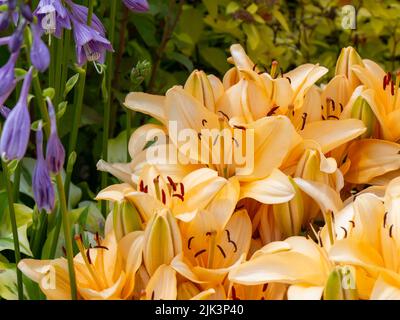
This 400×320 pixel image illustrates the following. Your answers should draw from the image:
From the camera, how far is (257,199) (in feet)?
2.78

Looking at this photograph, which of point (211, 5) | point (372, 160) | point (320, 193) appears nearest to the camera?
point (320, 193)

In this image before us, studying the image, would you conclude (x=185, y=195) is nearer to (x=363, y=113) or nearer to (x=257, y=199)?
(x=257, y=199)

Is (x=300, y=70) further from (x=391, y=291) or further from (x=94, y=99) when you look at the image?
(x=94, y=99)

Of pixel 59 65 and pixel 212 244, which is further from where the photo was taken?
pixel 59 65

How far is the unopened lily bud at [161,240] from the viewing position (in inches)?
30.3

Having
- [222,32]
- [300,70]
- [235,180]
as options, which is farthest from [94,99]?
[235,180]

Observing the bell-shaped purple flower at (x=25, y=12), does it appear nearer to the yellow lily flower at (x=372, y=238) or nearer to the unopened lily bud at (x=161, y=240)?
the unopened lily bud at (x=161, y=240)

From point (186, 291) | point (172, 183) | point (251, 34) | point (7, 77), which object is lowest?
point (186, 291)

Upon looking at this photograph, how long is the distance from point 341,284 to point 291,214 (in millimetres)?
175

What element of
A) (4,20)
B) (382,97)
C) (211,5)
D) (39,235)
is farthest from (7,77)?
(211,5)

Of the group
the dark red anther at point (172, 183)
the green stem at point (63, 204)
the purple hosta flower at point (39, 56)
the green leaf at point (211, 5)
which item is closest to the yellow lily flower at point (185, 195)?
the dark red anther at point (172, 183)

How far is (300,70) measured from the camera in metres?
1.07

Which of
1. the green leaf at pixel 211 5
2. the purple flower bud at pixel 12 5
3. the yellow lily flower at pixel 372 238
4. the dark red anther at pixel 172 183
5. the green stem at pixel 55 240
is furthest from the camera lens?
the green leaf at pixel 211 5
